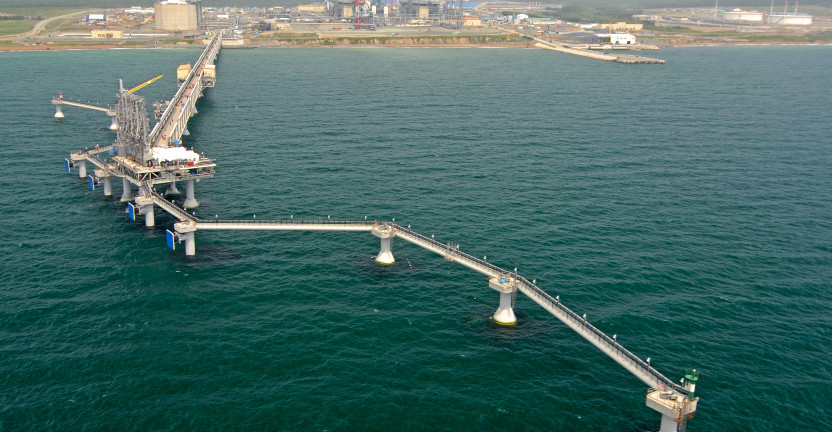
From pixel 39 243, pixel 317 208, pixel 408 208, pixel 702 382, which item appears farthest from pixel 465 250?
pixel 39 243

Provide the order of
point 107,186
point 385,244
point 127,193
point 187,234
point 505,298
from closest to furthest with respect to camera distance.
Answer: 1. point 505,298
2. point 385,244
3. point 187,234
4. point 127,193
5. point 107,186

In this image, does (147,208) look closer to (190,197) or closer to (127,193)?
(190,197)

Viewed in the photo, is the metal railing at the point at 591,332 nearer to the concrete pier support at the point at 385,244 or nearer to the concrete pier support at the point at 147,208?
the concrete pier support at the point at 385,244

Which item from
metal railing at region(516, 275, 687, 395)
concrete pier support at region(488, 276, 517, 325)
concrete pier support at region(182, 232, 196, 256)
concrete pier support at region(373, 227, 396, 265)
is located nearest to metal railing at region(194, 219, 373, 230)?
concrete pier support at region(182, 232, 196, 256)

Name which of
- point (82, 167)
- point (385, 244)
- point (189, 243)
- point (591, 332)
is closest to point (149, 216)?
point (189, 243)

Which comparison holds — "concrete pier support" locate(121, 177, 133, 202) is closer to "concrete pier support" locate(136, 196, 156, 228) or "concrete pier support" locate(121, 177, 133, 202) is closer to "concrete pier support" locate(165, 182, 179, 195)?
"concrete pier support" locate(165, 182, 179, 195)

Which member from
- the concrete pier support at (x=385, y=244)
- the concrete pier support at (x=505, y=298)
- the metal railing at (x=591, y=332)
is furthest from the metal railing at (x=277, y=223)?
the concrete pier support at (x=505, y=298)
